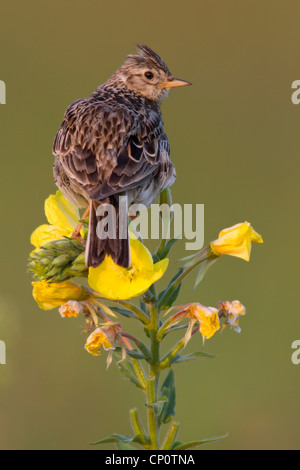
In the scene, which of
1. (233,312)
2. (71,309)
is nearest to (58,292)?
(71,309)

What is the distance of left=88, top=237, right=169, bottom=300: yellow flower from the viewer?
6.89 ft

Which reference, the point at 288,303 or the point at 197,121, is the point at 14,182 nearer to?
the point at 197,121

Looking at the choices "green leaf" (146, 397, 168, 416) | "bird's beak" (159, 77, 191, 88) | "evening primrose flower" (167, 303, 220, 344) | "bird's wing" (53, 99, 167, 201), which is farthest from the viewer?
"bird's beak" (159, 77, 191, 88)

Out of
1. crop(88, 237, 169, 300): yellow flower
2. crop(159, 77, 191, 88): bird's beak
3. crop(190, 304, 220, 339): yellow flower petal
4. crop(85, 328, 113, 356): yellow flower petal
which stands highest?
crop(159, 77, 191, 88): bird's beak

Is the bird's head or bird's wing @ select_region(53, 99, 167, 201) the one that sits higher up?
the bird's head

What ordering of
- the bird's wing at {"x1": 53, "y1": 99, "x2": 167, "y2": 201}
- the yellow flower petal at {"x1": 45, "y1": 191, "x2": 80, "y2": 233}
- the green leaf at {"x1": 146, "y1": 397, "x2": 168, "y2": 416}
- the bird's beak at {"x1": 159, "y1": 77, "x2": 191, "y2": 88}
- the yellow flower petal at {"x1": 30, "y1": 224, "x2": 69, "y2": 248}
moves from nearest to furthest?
the green leaf at {"x1": 146, "y1": 397, "x2": 168, "y2": 416}
the yellow flower petal at {"x1": 30, "y1": 224, "x2": 69, "y2": 248}
the yellow flower petal at {"x1": 45, "y1": 191, "x2": 80, "y2": 233}
the bird's wing at {"x1": 53, "y1": 99, "x2": 167, "y2": 201}
the bird's beak at {"x1": 159, "y1": 77, "x2": 191, "y2": 88}

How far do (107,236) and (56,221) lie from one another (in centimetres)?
33

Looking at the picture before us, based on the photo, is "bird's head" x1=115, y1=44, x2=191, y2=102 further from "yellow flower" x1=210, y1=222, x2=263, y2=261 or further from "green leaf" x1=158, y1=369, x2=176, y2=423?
"green leaf" x1=158, y1=369, x2=176, y2=423

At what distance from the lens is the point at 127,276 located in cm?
215

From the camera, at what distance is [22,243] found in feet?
14.6

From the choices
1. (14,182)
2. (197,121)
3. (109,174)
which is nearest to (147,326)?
(109,174)

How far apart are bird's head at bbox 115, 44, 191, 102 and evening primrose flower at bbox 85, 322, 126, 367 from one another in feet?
6.71

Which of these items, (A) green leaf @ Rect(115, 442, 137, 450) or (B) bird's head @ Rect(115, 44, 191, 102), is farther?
(B) bird's head @ Rect(115, 44, 191, 102)

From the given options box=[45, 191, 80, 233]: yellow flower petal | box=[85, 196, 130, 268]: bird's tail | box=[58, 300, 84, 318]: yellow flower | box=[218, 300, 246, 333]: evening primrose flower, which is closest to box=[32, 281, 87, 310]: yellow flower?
box=[58, 300, 84, 318]: yellow flower
